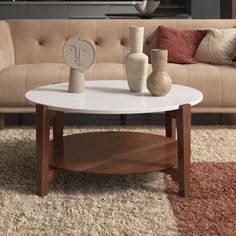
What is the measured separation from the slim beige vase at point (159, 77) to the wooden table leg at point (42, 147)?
574 millimetres

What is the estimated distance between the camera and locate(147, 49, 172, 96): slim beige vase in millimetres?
2727

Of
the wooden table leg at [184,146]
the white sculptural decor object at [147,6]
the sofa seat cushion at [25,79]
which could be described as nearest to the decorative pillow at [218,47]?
the sofa seat cushion at [25,79]

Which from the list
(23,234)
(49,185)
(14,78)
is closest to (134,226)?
(23,234)

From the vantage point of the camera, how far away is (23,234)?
6.98ft

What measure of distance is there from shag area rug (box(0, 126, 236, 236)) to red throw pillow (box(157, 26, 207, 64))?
1.25 meters

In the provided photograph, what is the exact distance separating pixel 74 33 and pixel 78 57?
169 cm

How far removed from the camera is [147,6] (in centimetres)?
514

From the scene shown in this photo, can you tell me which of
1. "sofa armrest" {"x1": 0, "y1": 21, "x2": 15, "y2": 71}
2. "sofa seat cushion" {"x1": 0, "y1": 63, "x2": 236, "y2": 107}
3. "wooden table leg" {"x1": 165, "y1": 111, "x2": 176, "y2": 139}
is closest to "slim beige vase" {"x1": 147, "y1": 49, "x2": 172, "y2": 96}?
"wooden table leg" {"x1": 165, "y1": 111, "x2": 176, "y2": 139}

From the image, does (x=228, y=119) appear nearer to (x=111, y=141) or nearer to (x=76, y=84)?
(x=111, y=141)

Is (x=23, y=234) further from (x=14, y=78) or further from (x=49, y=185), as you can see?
(x=14, y=78)

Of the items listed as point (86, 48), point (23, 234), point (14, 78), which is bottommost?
point (23, 234)

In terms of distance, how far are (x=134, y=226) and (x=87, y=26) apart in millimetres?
2556

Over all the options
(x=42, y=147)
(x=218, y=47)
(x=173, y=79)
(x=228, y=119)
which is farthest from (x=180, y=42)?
(x=42, y=147)

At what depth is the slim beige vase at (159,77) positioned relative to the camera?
2.73 meters
